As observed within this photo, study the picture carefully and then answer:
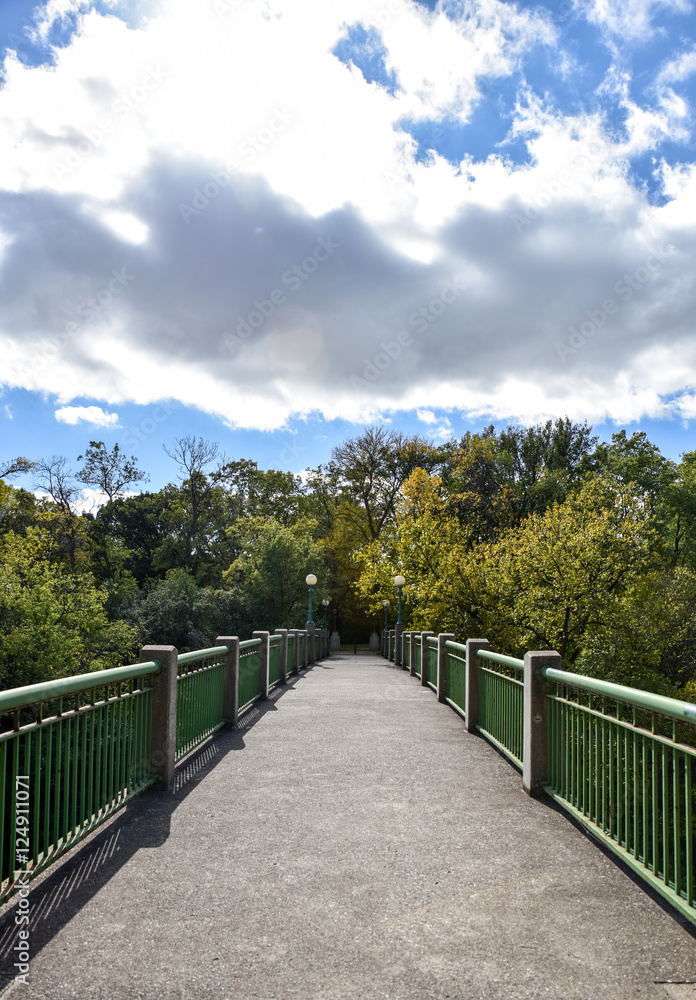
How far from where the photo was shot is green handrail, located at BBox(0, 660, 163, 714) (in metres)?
3.44

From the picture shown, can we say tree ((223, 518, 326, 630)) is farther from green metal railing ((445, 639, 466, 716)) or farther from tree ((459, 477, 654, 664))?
green metal railing ((445, 639, 466, 716))

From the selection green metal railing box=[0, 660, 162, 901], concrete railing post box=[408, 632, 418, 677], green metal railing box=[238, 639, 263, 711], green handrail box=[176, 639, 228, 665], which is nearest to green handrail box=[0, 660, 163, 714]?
green metal railing box=[0, 660, 162, 901]

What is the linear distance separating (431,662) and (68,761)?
1239 centimetres

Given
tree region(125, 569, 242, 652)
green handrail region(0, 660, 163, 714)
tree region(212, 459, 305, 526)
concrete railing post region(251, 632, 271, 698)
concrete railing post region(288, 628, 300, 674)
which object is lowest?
tree region(125, 569, 242, 652)

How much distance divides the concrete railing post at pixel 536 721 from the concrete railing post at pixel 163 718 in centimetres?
323

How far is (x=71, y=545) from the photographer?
4441cm

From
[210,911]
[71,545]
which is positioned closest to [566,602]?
[210,911]

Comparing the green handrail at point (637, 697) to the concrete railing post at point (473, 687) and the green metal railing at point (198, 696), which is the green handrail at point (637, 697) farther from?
the green metal railing at point (198, 696)

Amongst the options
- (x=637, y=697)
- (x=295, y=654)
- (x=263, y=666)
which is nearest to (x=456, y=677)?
(x=263, y=666)

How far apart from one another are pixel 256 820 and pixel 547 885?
2232 millimetres

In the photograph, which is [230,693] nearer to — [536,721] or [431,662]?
[536,721]

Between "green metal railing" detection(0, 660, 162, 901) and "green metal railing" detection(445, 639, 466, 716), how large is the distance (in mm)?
5664

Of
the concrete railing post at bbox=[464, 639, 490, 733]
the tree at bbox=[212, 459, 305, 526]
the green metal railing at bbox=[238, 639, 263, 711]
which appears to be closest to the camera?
the concrete railing post at bbox=[464, 639, 490, 733]

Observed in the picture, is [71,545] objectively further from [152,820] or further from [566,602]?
[152,820]
